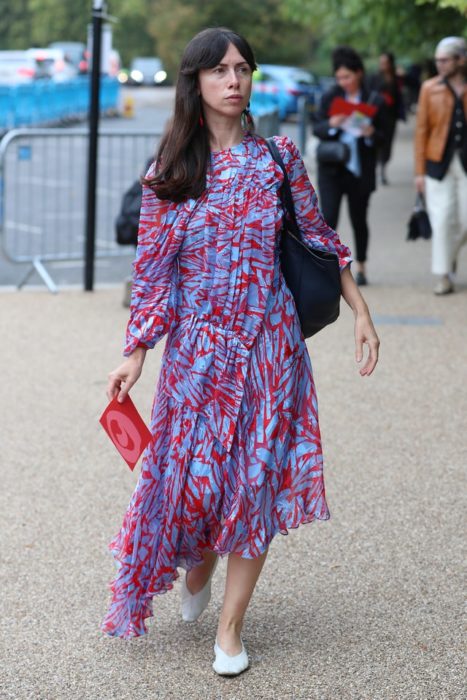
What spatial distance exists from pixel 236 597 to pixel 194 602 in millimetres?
320

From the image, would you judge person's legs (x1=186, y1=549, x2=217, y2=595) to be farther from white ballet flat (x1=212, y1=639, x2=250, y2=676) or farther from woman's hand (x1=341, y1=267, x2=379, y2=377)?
woman's hand (x1=341, y1=267, x2=379, y2=377)

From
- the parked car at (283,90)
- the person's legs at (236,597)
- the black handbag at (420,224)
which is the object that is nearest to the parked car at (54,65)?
the parked car at (283,90)

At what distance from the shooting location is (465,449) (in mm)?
6223

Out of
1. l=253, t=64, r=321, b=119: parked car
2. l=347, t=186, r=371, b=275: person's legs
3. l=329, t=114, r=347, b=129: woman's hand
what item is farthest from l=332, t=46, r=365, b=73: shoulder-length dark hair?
l=253, t=64, r=321, b=119: parked car

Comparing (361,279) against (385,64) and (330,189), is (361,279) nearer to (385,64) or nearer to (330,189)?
(330,189)

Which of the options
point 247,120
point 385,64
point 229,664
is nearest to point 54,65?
point 385,64

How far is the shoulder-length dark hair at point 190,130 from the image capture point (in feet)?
11.9

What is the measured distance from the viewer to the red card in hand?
12.1 feet

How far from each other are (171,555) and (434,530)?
5.15 ft

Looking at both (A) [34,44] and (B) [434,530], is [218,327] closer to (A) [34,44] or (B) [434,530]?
(B) [434,530]

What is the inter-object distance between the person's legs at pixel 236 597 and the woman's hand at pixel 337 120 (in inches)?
263

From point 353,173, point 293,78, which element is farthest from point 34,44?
point 353,173

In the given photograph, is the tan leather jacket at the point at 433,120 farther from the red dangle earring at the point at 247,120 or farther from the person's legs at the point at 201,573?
the person's legs at the point at 201,573

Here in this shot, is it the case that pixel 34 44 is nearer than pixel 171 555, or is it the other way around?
pixel 171 555
